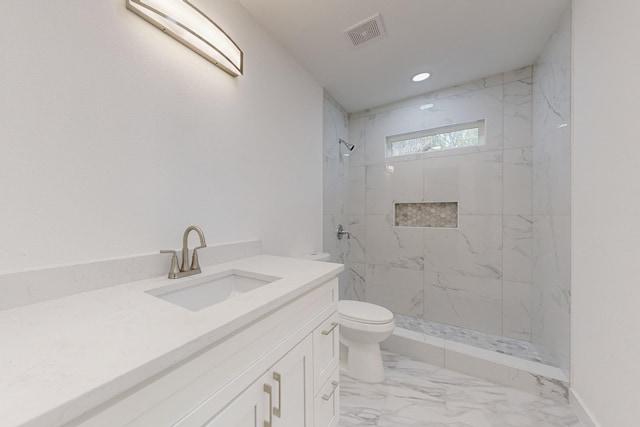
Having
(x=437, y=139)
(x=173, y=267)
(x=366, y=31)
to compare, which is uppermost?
(x=366, y=31)

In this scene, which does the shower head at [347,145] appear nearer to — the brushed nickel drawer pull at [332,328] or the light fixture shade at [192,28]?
the light fixture shade at [192,28]

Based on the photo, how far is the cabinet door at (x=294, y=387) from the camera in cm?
73

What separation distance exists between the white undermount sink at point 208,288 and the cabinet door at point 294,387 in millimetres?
294

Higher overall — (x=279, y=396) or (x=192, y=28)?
(x=192, y=28)

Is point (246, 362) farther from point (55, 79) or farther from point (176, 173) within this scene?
point (55, 79)

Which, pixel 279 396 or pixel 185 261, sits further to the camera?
pixel 185 261

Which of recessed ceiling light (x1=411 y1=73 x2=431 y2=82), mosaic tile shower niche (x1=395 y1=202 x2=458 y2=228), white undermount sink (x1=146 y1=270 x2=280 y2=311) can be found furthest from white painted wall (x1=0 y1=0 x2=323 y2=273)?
mosaic tile shower niche (x1=395 y1=202 x2=458 y2=228)

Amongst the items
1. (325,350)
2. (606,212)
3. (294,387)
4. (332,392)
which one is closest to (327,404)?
(332,392)

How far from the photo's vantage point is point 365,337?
63.4 inches

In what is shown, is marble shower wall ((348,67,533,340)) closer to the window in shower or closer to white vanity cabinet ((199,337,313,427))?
the window in shower

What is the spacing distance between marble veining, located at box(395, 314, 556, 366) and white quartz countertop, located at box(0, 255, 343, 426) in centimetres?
195

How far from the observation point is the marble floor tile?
1303 millimetres

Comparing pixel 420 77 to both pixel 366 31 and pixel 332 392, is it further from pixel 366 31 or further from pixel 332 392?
pixel 332 392

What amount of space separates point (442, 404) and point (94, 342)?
5.87 ft
